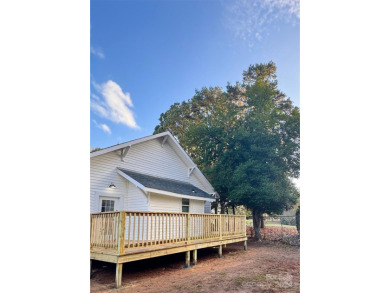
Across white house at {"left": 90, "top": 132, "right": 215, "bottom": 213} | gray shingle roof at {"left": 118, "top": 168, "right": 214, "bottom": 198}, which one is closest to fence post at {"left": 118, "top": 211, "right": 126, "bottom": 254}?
white house at {"left": 90, "top": 132, "right": 215, "bottom": 213}

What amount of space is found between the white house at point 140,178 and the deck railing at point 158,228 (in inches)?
25.7

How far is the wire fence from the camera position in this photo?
28.9 feet

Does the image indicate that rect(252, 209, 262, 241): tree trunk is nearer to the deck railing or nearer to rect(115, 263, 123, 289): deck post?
the deck railing

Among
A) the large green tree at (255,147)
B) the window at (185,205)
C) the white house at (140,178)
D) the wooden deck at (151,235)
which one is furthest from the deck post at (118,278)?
the large green tree at (255,147)

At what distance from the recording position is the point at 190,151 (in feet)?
39.7

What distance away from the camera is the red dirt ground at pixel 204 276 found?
3.43 metres

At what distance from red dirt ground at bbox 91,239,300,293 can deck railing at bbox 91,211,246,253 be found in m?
0.50

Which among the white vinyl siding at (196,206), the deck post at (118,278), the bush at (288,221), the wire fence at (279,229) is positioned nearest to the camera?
the deck post at (118,278)

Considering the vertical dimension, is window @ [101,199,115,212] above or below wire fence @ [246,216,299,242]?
above

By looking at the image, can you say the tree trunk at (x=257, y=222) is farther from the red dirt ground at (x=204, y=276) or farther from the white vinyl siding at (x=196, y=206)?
the red dirt ground at (x=204, y=276)

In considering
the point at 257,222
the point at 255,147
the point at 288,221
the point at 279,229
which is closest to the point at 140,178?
the point at 255,147

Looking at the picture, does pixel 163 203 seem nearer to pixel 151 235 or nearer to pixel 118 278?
pixel 151 235

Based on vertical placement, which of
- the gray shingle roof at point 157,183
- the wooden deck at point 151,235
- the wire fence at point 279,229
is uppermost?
the gray shingle roof at point 157,183
